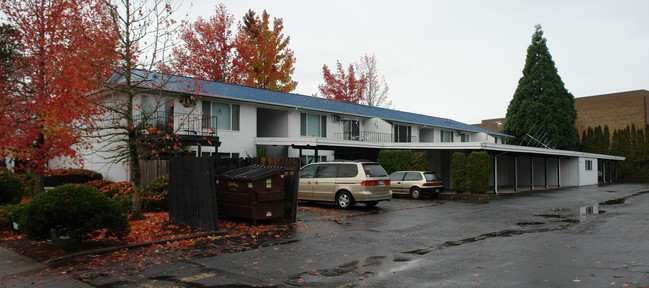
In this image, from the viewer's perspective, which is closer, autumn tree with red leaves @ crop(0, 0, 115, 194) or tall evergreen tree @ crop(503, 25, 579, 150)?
autumn tree with red leaves @ crop(0, 0, 115, 194)

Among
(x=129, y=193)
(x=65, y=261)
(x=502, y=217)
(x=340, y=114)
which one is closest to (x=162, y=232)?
(x=65, y=261)

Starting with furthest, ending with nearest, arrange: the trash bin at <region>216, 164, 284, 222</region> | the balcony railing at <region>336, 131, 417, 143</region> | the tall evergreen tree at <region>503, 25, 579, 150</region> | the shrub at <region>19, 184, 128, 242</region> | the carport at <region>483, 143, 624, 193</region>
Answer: the tall evergreen tree at <region>503, 25, 579, 150</region>, the carport at <region>483, 143, 624, 193</region>, the balcony railing at <region>336, 131, 417, 143</region>, the trash bin at <region>216, 164, 284, 222</region>, the shrub at <region>19, 184, 128, 242</region>

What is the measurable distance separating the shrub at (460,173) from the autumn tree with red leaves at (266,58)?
1831 cm

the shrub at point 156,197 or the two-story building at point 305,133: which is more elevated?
the two-story building at point 305,133

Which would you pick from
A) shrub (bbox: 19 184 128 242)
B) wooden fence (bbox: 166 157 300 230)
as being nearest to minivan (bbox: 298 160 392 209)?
wooden fence (bbox: 166 157 300 230)

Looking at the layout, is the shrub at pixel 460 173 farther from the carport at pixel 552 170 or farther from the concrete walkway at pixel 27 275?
the concrete walkway at pixel 27 275

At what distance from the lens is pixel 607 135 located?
48375 mm

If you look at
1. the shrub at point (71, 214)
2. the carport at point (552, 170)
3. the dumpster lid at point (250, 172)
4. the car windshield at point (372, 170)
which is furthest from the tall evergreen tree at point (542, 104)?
the shrub at point (71, 214)

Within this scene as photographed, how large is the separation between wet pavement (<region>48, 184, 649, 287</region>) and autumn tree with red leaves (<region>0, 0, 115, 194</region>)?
7.13 m

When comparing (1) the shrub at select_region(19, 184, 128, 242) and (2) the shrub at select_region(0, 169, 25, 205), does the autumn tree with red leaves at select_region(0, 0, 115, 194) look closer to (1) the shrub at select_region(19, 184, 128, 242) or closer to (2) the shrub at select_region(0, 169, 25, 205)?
(2) the shrub at select_region(0, 169, 25, 205)

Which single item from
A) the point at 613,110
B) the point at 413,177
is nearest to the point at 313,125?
the point at 413,177

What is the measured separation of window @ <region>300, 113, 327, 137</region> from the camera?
2661cm

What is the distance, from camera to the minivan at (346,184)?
1569 cm

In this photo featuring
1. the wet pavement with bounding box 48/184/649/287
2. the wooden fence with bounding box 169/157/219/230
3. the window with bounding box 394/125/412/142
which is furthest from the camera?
the window with bounding box 394/125/412/142
